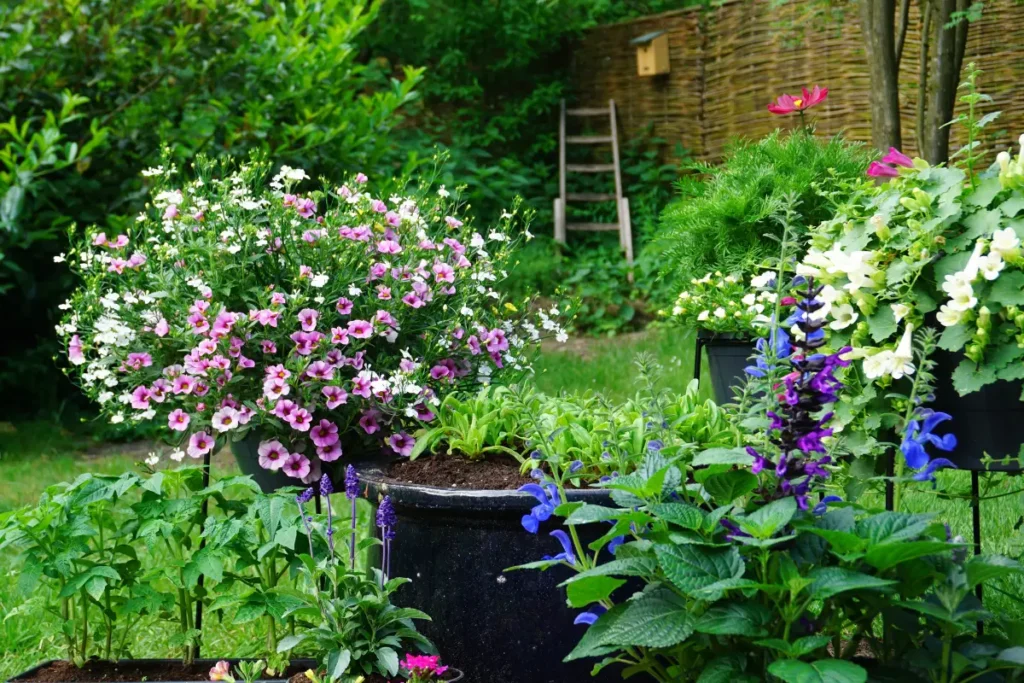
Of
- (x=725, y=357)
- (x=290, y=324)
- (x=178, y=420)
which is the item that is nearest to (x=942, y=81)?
(x=725, y=357)

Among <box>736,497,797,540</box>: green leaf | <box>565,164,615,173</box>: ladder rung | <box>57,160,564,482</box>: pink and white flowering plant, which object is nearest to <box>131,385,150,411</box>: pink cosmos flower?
<box>57,160,564,482</box>: pink and white flowering plant

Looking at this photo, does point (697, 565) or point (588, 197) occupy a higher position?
point (588, 197)

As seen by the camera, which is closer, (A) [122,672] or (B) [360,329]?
(A) [122,672]

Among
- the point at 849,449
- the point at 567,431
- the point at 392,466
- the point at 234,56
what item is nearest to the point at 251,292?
the point at 392,466

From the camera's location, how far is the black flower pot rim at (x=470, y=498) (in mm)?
1793

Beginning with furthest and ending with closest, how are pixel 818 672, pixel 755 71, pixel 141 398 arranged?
1. pixel 755 71
2. pixel 141 398
3. pixel 818 672

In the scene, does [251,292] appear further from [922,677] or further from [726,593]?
[922,677]

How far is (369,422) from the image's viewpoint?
2287 millimetres

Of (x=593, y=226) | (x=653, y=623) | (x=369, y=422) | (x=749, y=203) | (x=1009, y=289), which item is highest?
(x=749, y=203)

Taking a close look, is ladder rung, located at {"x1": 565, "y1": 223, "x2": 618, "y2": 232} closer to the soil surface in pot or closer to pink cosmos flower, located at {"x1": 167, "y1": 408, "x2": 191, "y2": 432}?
pink cosmos flower, located at {"x1": 167, "y1": 408, "x2": 191, "y2": 432}

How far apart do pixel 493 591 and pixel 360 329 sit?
26.2 inches

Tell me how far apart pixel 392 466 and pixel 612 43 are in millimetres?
7557

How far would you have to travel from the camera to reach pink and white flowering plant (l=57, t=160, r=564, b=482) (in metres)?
2.22

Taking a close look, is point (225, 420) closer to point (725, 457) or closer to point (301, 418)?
point (301, 418)
